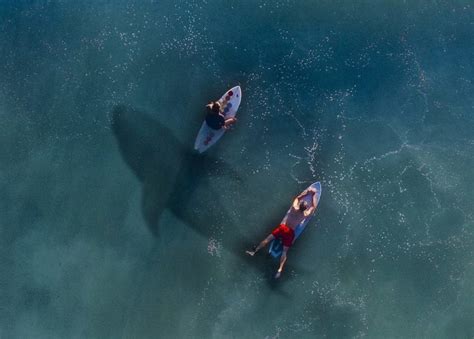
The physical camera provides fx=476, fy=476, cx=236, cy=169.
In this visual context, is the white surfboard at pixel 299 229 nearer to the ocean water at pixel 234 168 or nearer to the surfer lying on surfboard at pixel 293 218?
the surfer lying on surfboard at pixel 293 218

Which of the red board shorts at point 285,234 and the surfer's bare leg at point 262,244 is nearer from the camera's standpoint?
the red board shorts at point 285,234

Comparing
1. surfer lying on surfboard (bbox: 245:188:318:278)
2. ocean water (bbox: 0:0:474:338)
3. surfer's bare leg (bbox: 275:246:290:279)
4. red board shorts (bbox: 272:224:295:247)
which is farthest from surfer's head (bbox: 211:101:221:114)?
surfer's bare leg (bbox: 275:246:290:279)

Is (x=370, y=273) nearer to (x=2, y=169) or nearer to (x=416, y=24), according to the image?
(x=416, y=24)

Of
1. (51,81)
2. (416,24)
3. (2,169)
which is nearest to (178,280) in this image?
(2,169)

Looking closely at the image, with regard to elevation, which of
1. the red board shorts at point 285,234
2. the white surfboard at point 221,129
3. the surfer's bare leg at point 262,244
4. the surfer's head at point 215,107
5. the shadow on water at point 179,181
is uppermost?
the surfer's head at point 215,107

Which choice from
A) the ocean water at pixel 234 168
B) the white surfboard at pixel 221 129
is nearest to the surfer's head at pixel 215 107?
the white surfboard at pixel 221 129

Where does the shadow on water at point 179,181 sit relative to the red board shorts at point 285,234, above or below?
above

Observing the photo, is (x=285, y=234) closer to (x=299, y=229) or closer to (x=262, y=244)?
(x=299, y=229)

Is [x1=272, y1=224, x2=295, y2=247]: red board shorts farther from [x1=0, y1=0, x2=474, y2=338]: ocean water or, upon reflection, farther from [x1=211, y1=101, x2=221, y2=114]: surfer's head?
[x1=211, y1=101, x2=221, y2=114]: surfer's head
